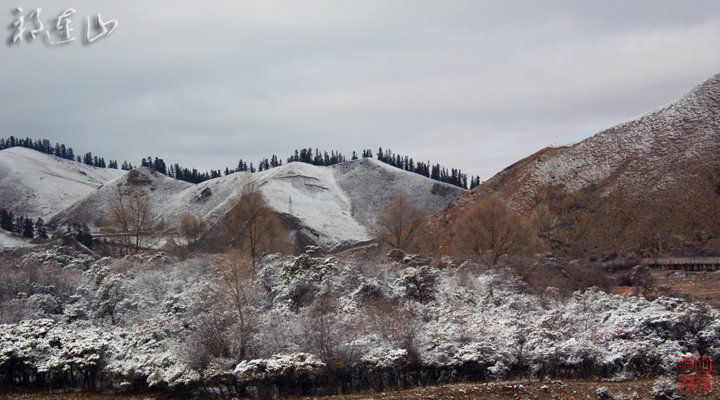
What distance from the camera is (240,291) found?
22703 mm

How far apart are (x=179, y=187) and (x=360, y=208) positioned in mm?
55983

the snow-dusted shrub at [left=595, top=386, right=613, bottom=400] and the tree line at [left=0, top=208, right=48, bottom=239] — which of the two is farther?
the tree line at [left=0, top=208, right=48, bottom=239]

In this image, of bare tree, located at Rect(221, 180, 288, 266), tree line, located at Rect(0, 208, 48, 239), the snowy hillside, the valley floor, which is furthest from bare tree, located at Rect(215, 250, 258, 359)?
tree line, located at Rect(0, 208, 48, 239)

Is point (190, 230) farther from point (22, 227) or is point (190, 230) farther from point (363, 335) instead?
point (22, 227)

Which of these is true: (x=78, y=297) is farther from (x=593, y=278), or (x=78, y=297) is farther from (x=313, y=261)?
(x=593, y=278)

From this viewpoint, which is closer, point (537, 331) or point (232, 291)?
point (537, 331)

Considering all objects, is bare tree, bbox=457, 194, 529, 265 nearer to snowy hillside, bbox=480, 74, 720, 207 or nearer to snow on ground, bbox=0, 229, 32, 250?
snowy hillside, bbox=480, 74, 720, 207

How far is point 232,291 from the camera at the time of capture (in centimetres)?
2197

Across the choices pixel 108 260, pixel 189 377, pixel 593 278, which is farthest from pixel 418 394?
pixel 108 260

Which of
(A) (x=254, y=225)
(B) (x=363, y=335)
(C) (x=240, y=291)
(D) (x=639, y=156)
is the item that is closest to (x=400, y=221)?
(A) (x=254, y=225)

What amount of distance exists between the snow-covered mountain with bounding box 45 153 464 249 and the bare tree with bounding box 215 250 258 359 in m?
69.2

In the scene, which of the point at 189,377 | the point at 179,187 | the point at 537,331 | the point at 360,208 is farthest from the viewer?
the point at 179,187

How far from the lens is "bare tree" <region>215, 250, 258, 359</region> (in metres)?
20.3

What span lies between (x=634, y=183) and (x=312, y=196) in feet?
249
